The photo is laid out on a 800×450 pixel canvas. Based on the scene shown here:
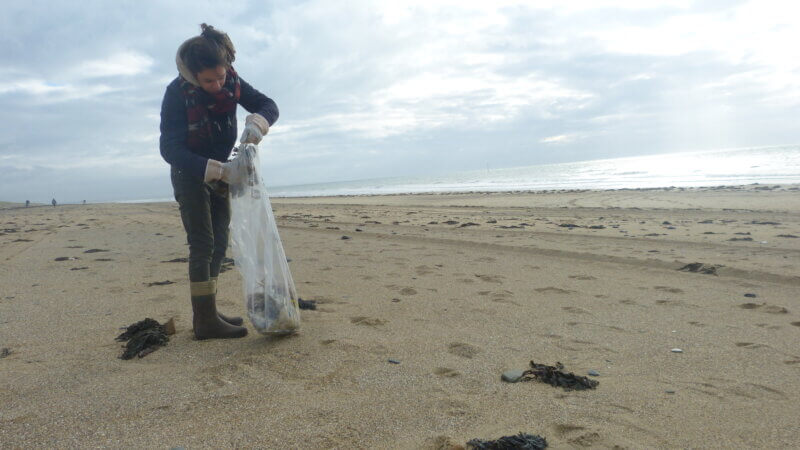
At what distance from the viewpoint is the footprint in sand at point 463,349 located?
2689 mm

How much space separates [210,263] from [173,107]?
975mm

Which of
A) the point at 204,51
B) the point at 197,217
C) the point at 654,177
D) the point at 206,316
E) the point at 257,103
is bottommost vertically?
the point at 206,316

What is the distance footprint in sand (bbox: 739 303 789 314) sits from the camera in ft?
11.3

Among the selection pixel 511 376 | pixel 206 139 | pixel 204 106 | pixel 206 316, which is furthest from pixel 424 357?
pixel 204 106

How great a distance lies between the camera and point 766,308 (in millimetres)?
3535

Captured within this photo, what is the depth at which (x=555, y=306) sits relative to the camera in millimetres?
3670

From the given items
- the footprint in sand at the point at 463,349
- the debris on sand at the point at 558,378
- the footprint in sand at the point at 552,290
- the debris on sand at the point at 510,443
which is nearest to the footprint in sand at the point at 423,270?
the footprint in sand at the point at 552,290

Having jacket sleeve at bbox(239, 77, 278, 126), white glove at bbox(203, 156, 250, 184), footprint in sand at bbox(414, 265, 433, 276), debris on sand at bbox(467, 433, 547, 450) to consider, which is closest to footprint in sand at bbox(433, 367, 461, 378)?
debris on sand at bbox(467, 433, 547, 450)

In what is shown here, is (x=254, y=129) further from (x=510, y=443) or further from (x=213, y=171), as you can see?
(x=510, y=443)

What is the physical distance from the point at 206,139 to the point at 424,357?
5.99 feet

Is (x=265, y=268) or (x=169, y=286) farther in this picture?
(x=169, y=286)

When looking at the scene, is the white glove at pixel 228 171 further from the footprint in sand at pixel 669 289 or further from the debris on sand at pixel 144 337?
the footprint in sand at pixel 669 289

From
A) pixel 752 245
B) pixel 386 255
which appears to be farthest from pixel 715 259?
pixel 386 255

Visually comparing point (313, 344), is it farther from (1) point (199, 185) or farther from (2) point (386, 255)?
(2) point (386, 255)
